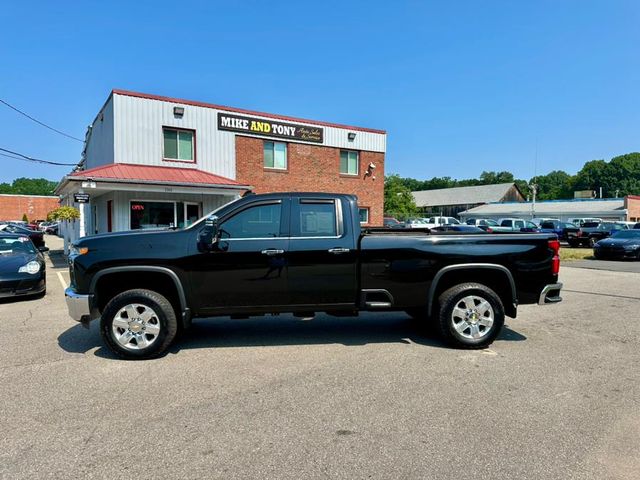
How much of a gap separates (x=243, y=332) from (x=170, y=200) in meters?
11.8

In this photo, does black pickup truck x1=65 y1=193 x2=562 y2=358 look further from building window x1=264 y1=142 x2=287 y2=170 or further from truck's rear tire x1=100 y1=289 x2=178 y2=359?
building window x1=264 y1=142 x2=287 y2=170

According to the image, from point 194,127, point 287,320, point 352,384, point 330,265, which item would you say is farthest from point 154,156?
point 352,384

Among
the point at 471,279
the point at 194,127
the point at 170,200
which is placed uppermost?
the point at 194,127

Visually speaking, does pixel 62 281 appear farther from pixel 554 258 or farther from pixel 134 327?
pixel 554 258

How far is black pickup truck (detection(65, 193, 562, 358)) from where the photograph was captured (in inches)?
195

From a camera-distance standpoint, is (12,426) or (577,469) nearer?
(577,469)

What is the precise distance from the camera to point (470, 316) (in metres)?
5.34

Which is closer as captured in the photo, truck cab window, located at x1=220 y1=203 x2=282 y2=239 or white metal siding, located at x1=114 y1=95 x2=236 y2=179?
truck cab window, located at x1=220 y1=203 x2=282 y2=239

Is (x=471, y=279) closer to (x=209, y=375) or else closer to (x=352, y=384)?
(x=352, y=384)

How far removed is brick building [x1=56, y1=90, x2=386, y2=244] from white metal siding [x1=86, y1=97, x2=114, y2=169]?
0.14 ft

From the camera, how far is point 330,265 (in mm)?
5168

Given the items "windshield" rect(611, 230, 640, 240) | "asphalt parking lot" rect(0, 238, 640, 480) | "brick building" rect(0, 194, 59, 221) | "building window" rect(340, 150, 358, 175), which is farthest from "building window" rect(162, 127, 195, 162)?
"brick building" rect(0, 194, 59, 221)

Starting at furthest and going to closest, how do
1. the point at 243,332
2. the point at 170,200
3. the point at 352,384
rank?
the point at 170,200 < the point at 243,332 < the point at 352,384

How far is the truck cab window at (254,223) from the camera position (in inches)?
202
